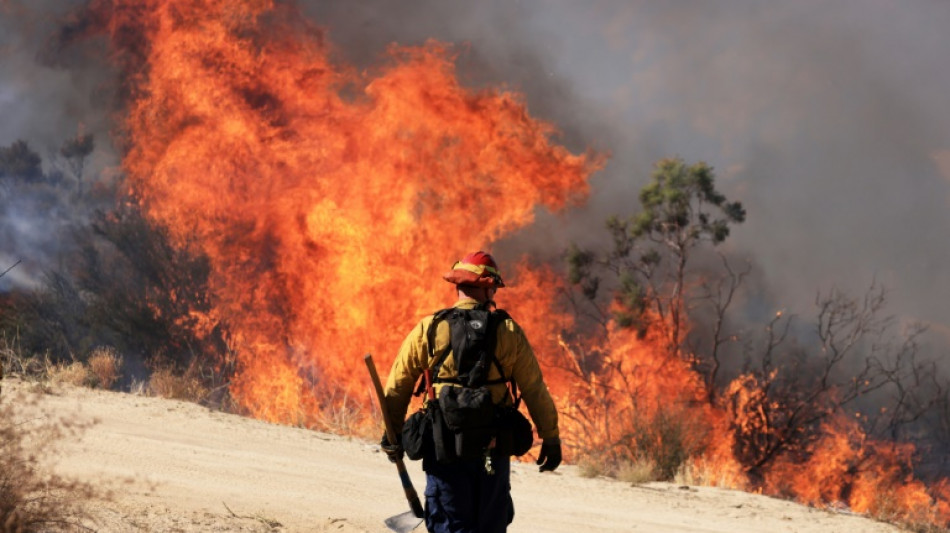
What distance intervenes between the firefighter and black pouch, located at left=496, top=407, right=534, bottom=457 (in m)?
0.06

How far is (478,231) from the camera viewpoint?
801 inches

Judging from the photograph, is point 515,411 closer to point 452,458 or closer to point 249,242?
point 452,458

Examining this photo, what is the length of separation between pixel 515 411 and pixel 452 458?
0.45m

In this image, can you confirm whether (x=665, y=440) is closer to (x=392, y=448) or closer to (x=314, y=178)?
(x=392, y=448)

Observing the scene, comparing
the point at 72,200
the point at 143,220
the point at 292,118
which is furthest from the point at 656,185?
the point at 72,200

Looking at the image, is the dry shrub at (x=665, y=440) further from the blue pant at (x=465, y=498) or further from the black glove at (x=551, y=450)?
the blue pant at (x=465, y=498)

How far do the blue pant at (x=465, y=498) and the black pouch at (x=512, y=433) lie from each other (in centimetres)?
10

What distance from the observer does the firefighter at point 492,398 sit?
5.03 m

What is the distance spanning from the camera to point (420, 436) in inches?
198

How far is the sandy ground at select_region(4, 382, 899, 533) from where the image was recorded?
7180 millimetres

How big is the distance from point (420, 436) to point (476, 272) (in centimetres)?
90

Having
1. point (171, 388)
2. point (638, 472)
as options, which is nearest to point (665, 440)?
point (638, 472)

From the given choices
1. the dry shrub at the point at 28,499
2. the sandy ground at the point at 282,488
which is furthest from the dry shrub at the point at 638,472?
the dry shrub at the point at 28,499

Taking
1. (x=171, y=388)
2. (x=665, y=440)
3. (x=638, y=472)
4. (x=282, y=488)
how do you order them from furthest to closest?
(x=171, y=388)
(x=665, y=440)
(x=638, y=472)
(x=282, y=488)
